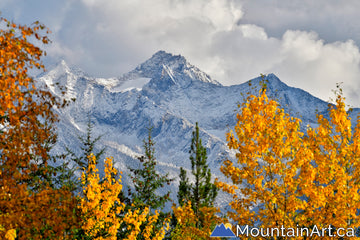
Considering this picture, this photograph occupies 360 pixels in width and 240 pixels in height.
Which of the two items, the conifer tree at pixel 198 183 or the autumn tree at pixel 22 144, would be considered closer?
the autumn tree at pixel 22 144

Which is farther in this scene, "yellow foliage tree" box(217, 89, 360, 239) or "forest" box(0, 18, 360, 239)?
"yellow foliage tree" box(217, 89, 360, 239)

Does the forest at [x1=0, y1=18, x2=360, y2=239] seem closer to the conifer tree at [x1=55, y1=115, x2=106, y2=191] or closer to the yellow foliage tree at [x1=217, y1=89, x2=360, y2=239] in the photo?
the yellow foliage tree at [x1=217, y1=89, x2=360, y2=239]

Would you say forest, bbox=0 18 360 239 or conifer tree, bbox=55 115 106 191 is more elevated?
conifer tree, bbox=55 115 106 191

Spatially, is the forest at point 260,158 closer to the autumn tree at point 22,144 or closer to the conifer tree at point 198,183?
the autumn tree at point 22,144

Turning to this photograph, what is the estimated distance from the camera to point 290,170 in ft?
39.0

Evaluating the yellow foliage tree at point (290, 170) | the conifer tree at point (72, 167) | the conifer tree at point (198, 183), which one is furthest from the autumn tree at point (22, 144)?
the conifer tree at point (198, 183)

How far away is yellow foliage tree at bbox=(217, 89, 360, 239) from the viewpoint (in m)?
11.8

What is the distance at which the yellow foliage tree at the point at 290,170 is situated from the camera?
38.8ft

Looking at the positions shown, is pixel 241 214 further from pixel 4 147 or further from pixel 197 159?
pixel 197 159

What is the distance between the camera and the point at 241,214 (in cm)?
1280

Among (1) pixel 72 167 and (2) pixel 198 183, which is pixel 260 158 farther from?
(2) pixel 198 183

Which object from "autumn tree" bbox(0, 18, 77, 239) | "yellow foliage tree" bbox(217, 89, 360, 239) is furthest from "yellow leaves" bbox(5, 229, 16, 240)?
"yellow foliage tree" bbox(217, 89, 360, 239)

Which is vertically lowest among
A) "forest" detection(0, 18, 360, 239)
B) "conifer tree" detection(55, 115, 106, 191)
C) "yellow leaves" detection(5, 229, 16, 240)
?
"yellow leaves" detection(5, 229, 16, 240)

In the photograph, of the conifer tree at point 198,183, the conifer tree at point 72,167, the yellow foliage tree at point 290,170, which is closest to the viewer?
the yellow foliage tree at point 290,170
